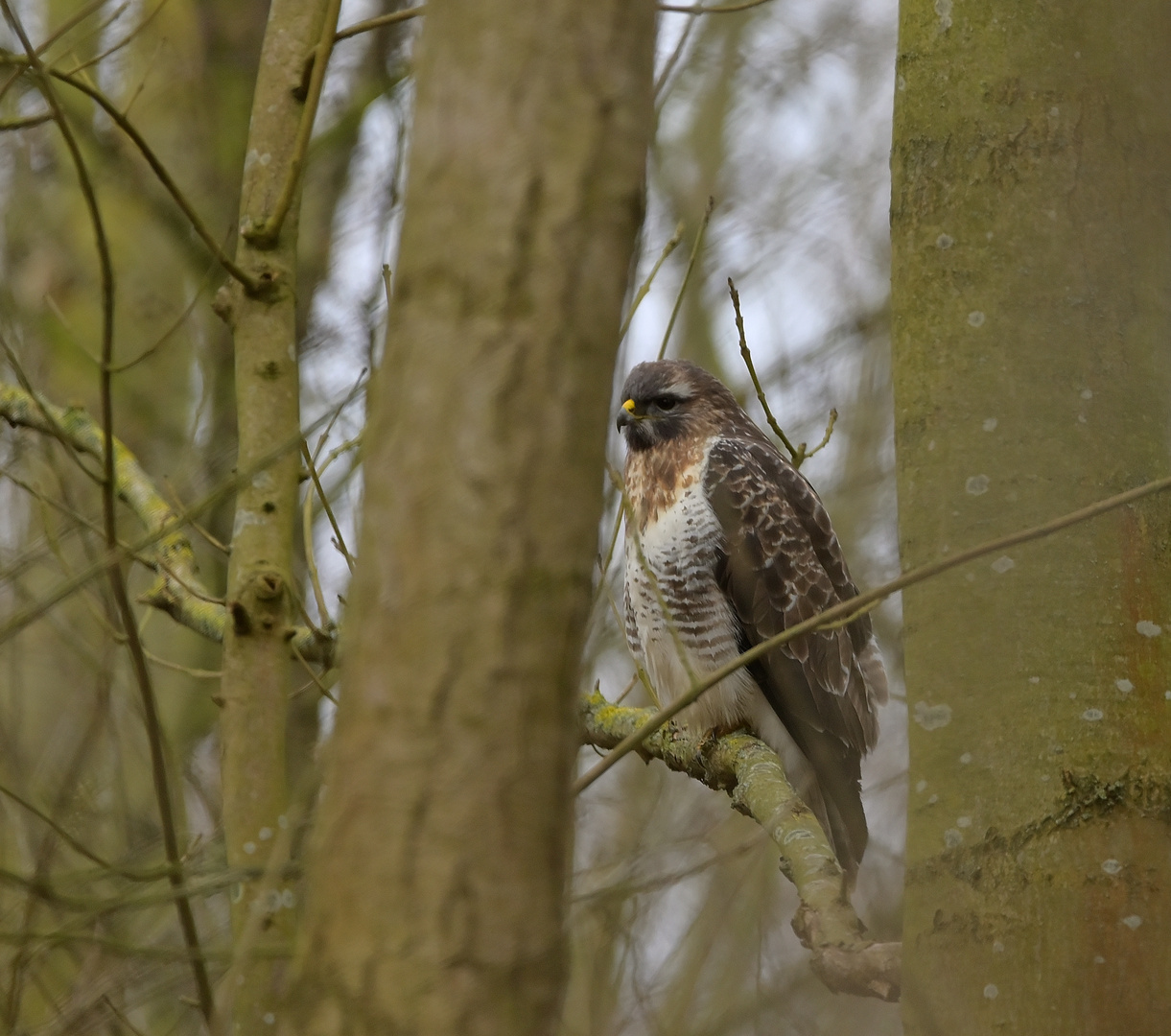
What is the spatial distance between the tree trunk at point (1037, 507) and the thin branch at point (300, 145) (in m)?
1.32

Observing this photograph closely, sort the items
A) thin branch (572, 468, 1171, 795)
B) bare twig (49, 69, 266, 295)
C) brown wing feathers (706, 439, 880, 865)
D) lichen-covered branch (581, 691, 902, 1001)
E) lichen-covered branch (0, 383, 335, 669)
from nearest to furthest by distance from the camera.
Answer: thin branch (572, 468, 1171, 795) → lichen-covered branch (581, 691, 902, 1001) → bare twig (49, 69, 266, 295) → lichen-covered branch (0, 383, 335, 669) → brown wing feathers (706, 439, 880, 865)

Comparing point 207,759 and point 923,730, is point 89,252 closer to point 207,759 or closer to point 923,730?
Result: point 207,759

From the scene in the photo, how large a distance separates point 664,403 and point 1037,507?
306 centimetres

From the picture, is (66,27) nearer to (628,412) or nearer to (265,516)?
(265,516)

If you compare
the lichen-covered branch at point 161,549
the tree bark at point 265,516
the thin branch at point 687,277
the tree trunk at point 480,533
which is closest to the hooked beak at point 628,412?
the thin branch at point 687,277

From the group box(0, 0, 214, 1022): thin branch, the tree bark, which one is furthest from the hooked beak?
box(0, 0, 214, 1022): thin branch

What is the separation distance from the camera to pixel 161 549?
3.83 m

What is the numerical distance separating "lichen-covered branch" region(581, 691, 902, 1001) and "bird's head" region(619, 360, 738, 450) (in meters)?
1.54

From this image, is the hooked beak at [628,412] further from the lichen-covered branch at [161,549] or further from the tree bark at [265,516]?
the tree bark at [265,516]

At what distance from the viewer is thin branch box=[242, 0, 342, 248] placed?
3033 millimetres

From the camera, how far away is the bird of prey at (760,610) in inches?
188

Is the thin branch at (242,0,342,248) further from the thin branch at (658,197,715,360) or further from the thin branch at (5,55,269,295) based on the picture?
the thin branch at (658,197,715,360)

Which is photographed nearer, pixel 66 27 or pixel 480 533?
pixel 480 533

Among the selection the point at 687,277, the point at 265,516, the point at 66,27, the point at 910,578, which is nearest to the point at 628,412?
the point at 687,277
